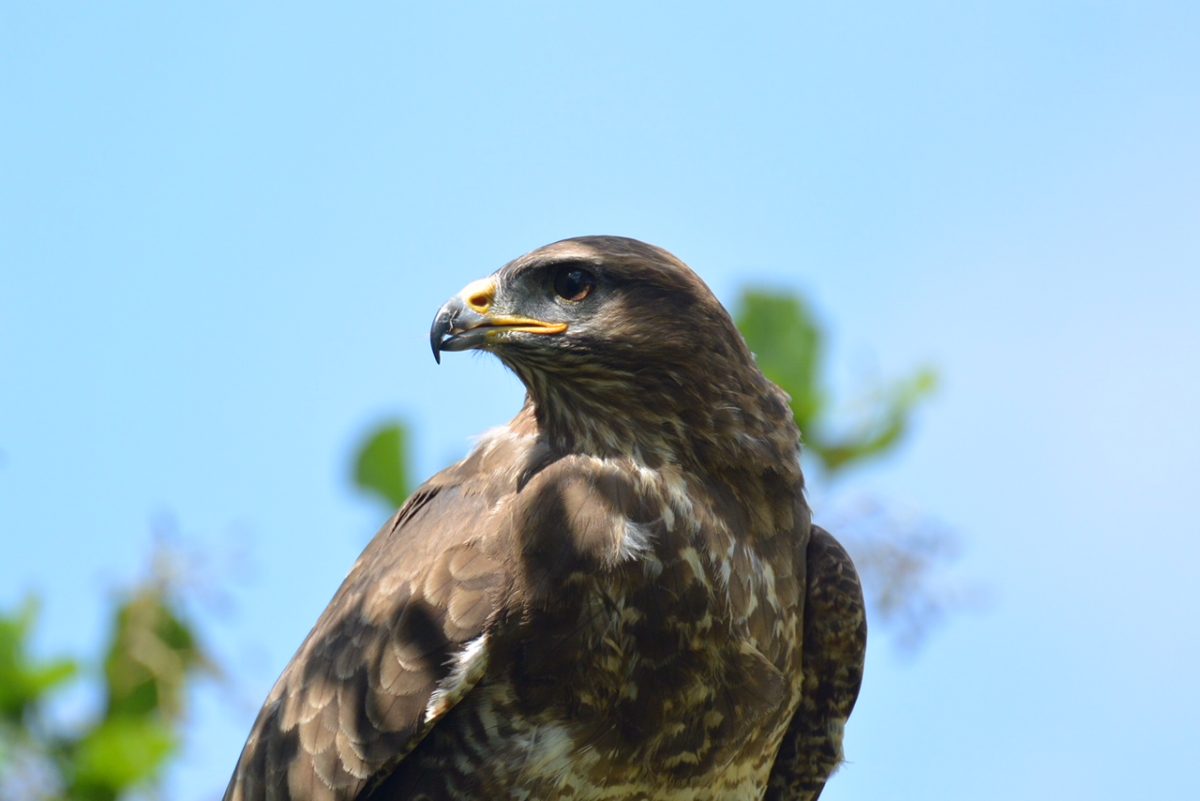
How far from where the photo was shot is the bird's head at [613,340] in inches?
225

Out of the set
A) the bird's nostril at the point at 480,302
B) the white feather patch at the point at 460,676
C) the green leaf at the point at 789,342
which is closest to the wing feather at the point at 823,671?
the white feather patch at the point at 460,676

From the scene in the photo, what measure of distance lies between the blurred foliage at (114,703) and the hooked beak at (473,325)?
2744 millimetres

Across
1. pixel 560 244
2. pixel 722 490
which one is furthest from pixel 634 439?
pixel 560 244

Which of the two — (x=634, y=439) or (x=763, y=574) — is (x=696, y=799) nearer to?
(x=763, y=574)

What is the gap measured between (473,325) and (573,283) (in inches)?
15.1

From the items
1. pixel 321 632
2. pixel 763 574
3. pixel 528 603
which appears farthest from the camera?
pixel 321 632

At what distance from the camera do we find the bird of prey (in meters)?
5.30

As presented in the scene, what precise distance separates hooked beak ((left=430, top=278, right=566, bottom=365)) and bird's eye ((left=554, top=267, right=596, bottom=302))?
0.38ft

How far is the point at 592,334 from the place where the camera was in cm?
572

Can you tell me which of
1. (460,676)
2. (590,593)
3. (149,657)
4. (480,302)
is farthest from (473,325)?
(149,657)

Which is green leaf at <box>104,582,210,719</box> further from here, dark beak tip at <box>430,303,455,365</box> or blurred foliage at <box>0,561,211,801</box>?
dark beak tip at <box>430,303,455,365</box>

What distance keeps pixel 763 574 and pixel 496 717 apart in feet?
3.44

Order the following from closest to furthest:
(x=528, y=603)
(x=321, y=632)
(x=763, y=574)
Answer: (x=528, y=603) < (x=763, y=574) < (x=321, y=632)

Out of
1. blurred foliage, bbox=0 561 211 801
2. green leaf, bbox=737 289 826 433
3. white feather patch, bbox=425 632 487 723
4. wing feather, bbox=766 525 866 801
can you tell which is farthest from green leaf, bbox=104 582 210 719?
green leaf, bbox=737 289 826 433
